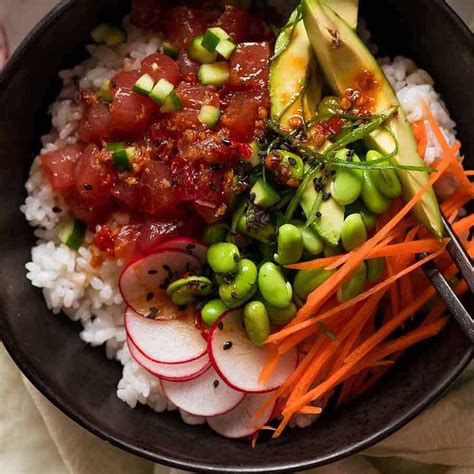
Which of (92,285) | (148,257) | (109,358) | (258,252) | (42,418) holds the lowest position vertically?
(42,418)

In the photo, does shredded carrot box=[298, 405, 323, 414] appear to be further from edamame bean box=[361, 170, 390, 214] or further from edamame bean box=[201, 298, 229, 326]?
edamame bean box=[361, 170, 390, 214]

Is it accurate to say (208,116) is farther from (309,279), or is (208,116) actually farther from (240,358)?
(240,358)

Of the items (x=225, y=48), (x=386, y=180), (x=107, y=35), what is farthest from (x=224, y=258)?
(x=107, y=35)

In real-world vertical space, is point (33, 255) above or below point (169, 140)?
below

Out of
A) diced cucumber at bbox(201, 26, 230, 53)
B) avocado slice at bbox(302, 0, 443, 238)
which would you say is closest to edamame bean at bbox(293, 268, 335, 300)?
avocado slice at bbox(302, 0, 443, 238)

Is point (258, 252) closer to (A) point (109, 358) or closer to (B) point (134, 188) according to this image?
(B) point (134, 188)

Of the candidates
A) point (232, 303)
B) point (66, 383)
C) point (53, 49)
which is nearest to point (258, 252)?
point (232, 303)
